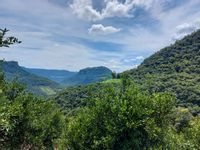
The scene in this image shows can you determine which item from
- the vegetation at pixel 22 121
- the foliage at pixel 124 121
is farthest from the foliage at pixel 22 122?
the foliage at pixel 124 121

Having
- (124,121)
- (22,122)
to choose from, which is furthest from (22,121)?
(124,121)

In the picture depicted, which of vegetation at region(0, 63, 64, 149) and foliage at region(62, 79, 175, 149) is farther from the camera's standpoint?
vegetation at region(0, 63, 64, 149)

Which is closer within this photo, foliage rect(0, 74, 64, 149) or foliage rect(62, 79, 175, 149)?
foliage rect(62, 79, 175, 149)

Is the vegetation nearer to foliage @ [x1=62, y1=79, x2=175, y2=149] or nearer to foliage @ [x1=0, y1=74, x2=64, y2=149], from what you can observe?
foliage @ [x1=0, y1=74, x2=64, y2=149]

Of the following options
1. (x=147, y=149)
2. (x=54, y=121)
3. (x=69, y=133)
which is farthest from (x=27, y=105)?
(x=54, y=121)

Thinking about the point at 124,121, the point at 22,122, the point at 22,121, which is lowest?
the point at 22,122

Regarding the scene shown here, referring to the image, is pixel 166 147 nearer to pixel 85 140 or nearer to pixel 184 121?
pixel 85 140

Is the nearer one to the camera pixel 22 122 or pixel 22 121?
pixel 22 121

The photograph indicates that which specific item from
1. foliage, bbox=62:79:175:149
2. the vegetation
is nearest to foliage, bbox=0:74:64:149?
the vegetation

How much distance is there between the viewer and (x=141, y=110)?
30.7m

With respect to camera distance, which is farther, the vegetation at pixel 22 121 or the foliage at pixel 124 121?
the vegetation at pixel 22 121

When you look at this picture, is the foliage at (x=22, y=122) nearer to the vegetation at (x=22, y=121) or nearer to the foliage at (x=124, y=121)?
the vegetation at (x=22, y=121)

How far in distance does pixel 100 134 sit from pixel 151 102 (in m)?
5.98

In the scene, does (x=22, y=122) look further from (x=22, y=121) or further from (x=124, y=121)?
(x=124, y=121)
